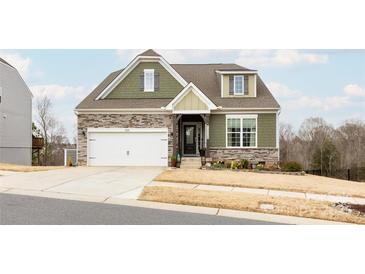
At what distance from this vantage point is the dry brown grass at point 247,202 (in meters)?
9.21

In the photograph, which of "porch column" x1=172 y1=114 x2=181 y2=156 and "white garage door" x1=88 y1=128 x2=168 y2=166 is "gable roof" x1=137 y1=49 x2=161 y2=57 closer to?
"porch column" x1=172 y1=114 x2=181 y2=156

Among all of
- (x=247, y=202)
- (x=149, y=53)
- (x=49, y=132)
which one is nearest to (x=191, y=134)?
(x=149, y=53)

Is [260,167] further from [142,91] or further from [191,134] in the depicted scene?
[142,91]

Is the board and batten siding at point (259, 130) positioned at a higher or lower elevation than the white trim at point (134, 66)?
lower

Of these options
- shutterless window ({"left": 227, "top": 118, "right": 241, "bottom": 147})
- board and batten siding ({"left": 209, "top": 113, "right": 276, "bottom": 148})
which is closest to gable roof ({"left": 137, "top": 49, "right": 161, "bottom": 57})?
board and batten siding ({"left": 209, "top": 113, "right": 276, "bottom": 148})

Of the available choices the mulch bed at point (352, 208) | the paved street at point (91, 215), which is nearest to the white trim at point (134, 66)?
the paved street at point (91, 215)

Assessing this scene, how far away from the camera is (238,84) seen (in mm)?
22656

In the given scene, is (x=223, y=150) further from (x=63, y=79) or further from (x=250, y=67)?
(x=63, y=79)

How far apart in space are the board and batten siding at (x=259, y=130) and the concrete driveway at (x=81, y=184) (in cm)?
652

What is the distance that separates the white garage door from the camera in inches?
822

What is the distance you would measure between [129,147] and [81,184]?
780cm

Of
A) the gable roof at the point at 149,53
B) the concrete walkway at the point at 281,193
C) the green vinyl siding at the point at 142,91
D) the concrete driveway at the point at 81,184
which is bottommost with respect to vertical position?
the concrete walkway at the point at 281,193

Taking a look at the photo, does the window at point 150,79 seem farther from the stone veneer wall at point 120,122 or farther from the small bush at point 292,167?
the small bush at point 292,167

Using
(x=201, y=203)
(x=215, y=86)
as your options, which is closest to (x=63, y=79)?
(x=215, y=86)
